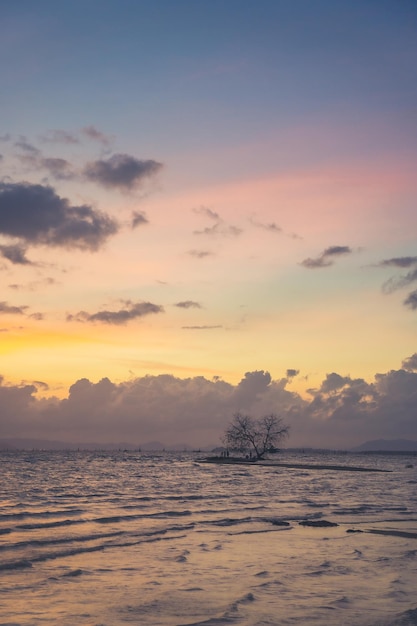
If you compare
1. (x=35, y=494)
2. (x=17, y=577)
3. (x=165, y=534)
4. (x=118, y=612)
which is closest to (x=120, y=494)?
(x=35, y=494)

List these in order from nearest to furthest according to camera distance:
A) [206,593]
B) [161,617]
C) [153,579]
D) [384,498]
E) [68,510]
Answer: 1. [161,617]
2. [206,593]
3. [153,579]
4. [68,510]
5. [384,498]

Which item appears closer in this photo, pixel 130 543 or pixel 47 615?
pixel 47 615

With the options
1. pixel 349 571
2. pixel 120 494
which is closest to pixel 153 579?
pixel 349 571

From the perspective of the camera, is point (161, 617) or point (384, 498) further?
point (384, 498)

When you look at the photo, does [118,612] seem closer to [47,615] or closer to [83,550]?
[47,615]

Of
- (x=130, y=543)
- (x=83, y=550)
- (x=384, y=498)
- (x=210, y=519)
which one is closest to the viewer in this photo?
(x=83, y=550)

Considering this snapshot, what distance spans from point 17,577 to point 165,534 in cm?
1150

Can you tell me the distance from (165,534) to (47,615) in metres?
15.8

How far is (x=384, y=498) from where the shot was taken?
180 ft

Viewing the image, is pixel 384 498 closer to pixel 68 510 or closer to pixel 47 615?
pixel 68 510

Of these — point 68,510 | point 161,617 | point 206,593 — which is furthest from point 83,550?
point 68,510

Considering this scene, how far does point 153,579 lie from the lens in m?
20.5

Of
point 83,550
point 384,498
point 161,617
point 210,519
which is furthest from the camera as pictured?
point 384,498

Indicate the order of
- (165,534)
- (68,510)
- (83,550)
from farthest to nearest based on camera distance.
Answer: (68,510) → (165,534) → (83,550)
